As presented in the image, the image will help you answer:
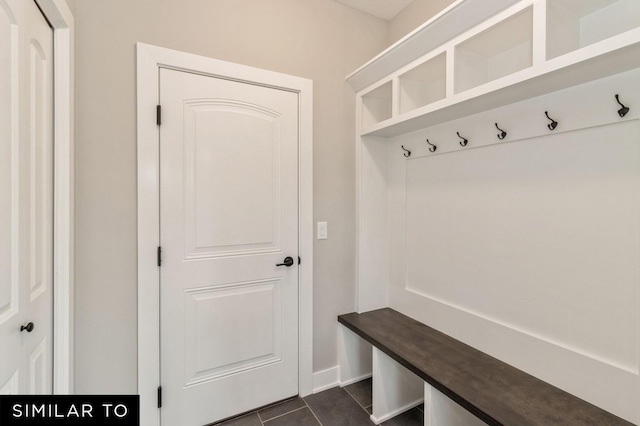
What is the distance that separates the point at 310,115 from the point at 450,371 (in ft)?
5.57

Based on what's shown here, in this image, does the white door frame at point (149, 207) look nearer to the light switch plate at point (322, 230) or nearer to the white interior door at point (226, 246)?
the white interior door at point (226, 246)

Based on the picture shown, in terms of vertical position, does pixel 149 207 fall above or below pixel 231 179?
below

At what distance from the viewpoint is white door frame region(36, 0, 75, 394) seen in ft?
4.21

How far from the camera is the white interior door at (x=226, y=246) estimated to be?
1.62 meters

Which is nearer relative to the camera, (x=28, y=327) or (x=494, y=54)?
(x=28, y=327)

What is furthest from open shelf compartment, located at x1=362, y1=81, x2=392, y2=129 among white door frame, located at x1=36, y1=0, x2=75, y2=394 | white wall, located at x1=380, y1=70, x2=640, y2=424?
white door frame, located at x1=36, y1=0, x2=75, y2=394

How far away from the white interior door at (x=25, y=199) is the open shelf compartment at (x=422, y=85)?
5.71 ft

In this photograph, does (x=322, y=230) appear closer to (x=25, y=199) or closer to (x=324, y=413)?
(x=324, y=413)

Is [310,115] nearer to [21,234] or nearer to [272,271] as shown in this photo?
[272,271]

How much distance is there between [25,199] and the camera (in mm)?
1008

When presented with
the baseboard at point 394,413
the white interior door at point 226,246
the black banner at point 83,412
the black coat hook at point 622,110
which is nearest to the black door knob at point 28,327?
the black banner at point 83,412

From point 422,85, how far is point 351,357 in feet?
6.57

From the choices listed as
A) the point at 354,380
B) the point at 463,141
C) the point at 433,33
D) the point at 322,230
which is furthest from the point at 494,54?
the point at 354,380

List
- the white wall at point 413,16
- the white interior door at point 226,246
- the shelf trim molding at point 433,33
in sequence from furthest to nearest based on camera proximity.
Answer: the white wall at point 413,16
the white interior door at point 226,246
the shelf trim molding at point 433,33
